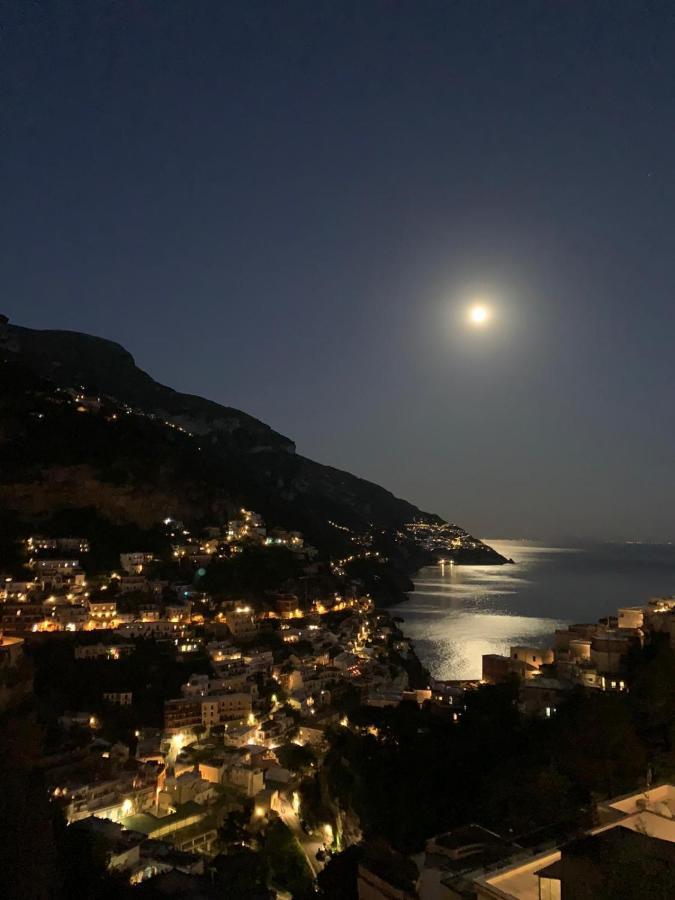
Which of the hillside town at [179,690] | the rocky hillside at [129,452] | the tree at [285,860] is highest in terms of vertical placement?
the rocky hillside at [129,452]

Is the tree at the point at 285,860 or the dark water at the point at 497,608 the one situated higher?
the dark water at the point at 497,608

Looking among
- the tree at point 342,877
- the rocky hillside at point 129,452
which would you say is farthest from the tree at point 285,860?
the rocky hillside at point 129,452

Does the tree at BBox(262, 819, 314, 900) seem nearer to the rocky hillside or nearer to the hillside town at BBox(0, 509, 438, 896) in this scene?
the hillside town at BBox(0, 509, 438, 896)

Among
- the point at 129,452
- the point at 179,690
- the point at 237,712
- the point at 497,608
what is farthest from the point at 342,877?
the point at 497,608

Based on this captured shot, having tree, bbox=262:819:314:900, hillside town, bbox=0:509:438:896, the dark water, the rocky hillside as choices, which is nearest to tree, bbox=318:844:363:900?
hillside town, bbox=0:509:438:896

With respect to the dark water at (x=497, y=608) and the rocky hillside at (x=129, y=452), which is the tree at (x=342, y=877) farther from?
the rocky hillside at (x=129, y=452)

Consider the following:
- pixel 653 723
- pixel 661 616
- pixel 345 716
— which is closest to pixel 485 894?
pixel 653 723
